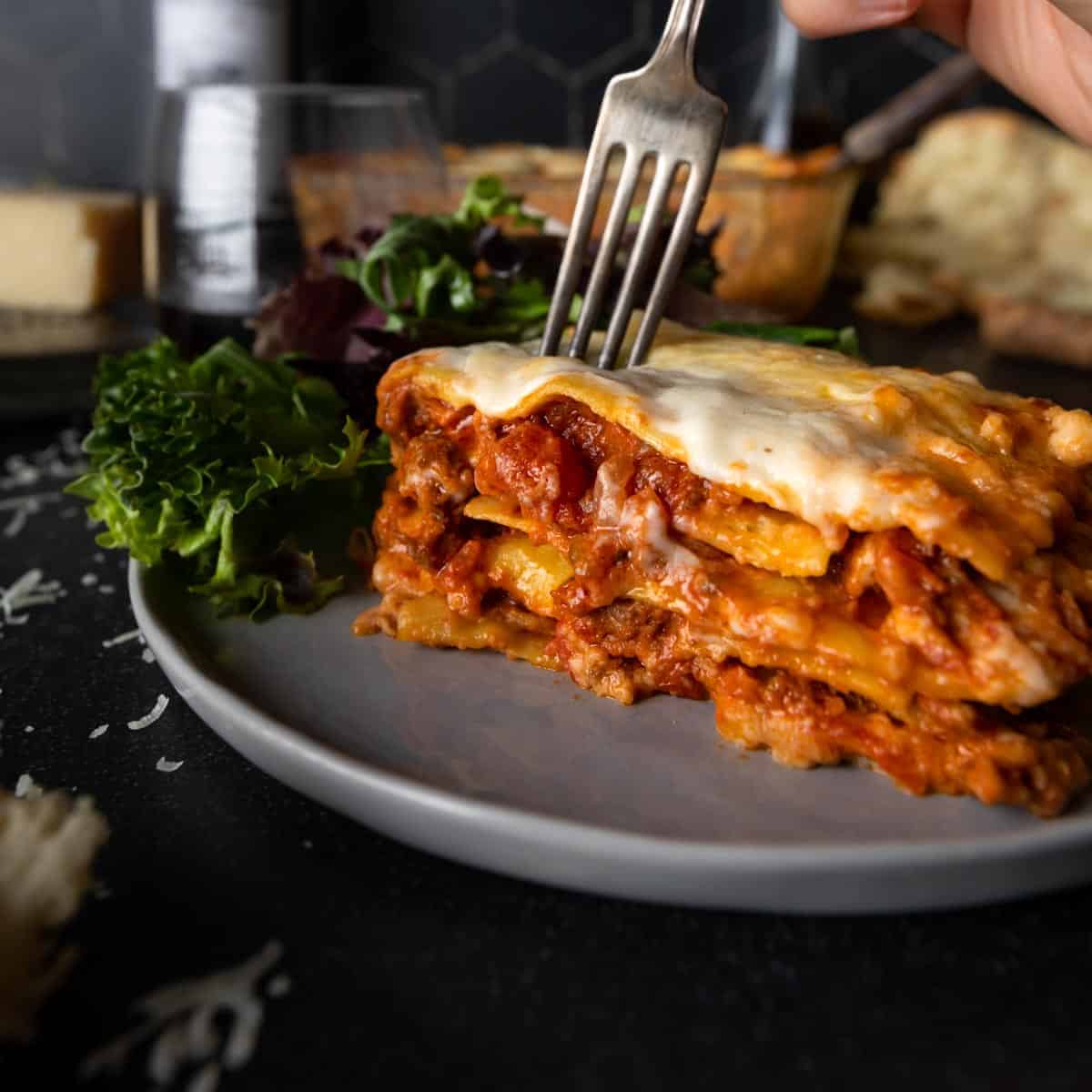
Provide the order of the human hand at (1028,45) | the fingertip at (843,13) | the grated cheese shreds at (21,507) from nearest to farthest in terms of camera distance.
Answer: the fingertip at (843,13) → the human hand at (1028,45) → the grated cheese shreds at (21,507)

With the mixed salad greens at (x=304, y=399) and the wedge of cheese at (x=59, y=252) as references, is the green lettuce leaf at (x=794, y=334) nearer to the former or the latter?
the mixed salad greens at (x=304, y=399)

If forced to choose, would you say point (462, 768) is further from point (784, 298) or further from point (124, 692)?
point (784, 298)

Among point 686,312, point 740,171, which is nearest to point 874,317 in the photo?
point 740,171

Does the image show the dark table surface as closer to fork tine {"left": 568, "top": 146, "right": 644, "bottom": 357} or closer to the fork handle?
fork tine {"left": 568, "top": 146, "right": 644, "bottom": 357}

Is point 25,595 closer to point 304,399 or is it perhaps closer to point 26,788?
point 304,399

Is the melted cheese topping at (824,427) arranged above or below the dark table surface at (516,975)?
above

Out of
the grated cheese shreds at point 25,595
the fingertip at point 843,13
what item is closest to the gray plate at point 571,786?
the grated cheese shreds at point 25,595

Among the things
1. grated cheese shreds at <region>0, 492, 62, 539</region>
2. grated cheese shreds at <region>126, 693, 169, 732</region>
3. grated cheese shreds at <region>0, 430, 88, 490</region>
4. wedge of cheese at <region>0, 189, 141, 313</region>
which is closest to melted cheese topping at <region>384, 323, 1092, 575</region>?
grated cheese shreds at <region>126, 693, 169, 732</region>
